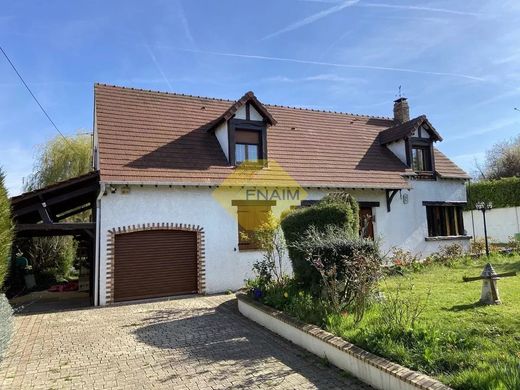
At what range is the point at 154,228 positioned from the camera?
39.4ft

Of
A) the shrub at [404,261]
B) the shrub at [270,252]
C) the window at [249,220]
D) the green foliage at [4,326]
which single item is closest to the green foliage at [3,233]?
the green foliage at [4,326]

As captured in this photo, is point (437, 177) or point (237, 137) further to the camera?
point (437, 177)

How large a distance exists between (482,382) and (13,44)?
40.2 ft

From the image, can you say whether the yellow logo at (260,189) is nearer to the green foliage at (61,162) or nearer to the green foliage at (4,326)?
the green foliage at (4,326)

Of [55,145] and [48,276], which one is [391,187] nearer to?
[48,276]

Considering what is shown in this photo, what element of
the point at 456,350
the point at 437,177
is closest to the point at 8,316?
the point at 456,350

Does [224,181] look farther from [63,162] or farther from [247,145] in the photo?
[63,162]

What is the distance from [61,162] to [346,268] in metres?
21.0

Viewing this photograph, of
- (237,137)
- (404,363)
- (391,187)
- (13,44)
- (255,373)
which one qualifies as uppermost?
(13,44)

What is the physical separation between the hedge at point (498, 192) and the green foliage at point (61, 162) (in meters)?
25.9

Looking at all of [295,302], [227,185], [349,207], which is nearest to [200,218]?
[227,185]

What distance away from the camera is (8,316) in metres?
6.73

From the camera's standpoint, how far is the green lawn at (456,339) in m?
4.34

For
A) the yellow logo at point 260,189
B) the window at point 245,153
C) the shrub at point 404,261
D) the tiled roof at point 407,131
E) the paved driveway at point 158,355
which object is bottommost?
the paved driveway at point 158,355
